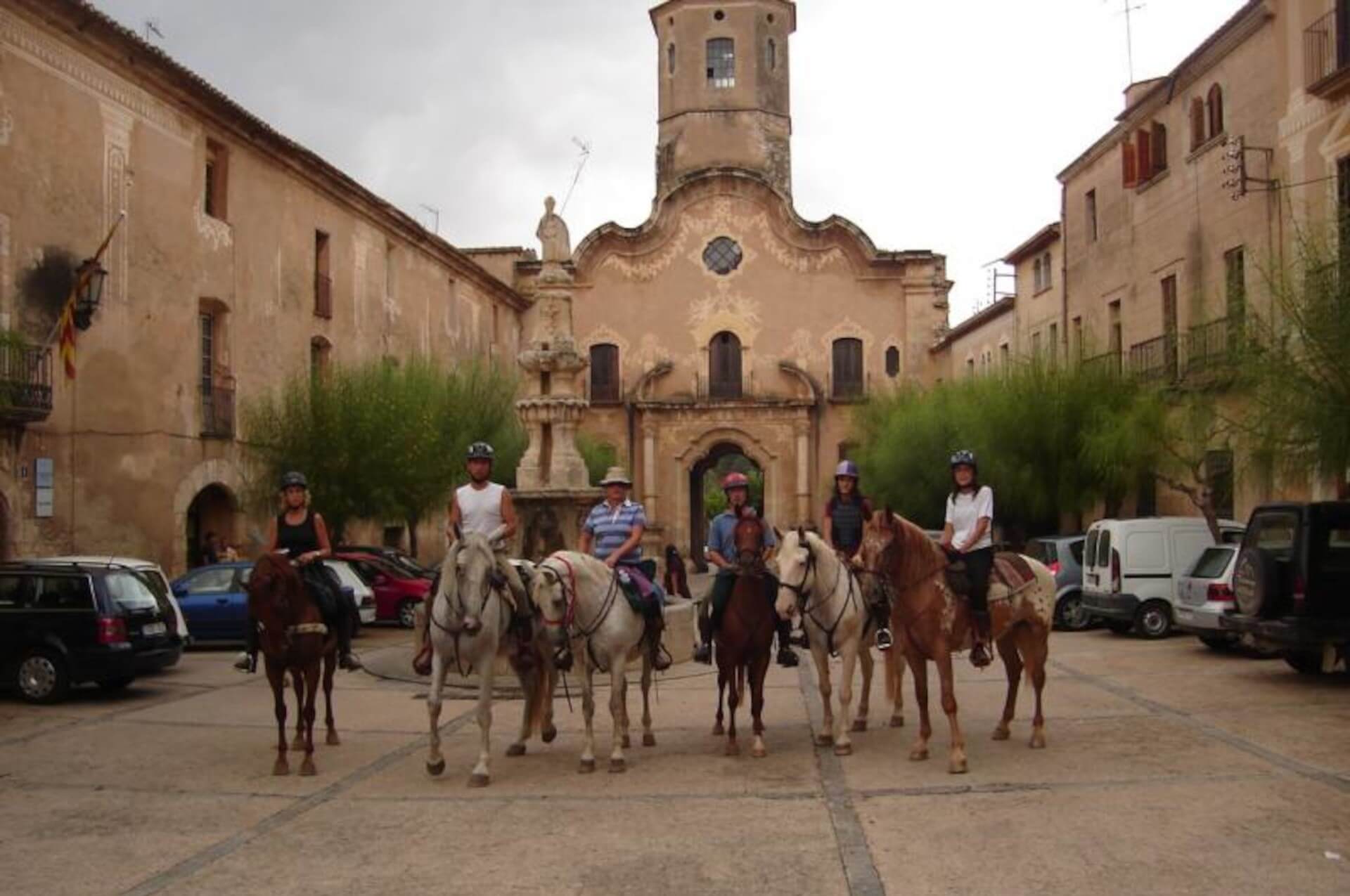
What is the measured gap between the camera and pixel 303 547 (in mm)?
11234

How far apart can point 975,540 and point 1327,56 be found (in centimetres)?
1589

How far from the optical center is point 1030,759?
34.5 feet

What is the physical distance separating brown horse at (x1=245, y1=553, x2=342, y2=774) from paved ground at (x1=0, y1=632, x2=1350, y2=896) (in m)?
0.47

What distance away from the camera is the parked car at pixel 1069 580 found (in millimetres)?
23031

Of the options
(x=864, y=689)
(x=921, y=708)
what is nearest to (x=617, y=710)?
(x=921, y=708)

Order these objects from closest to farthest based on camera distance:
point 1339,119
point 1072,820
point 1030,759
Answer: point 1072,820 < point 1030,759 < point 1339,119

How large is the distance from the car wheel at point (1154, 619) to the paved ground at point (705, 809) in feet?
22.3

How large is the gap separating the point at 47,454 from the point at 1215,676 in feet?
59.6

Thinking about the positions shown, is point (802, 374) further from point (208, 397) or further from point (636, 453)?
point (208, 397)

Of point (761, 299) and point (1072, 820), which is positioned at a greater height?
point (761, 299)

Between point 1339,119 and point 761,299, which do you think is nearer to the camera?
point 1339,119

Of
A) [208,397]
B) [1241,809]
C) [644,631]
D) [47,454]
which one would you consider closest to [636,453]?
[208,397]

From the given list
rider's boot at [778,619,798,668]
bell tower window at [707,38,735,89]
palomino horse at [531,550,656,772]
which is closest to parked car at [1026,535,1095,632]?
rider's boot at [778,619,798,668]

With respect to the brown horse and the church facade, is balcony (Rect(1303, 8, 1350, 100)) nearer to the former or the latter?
the brown horse
